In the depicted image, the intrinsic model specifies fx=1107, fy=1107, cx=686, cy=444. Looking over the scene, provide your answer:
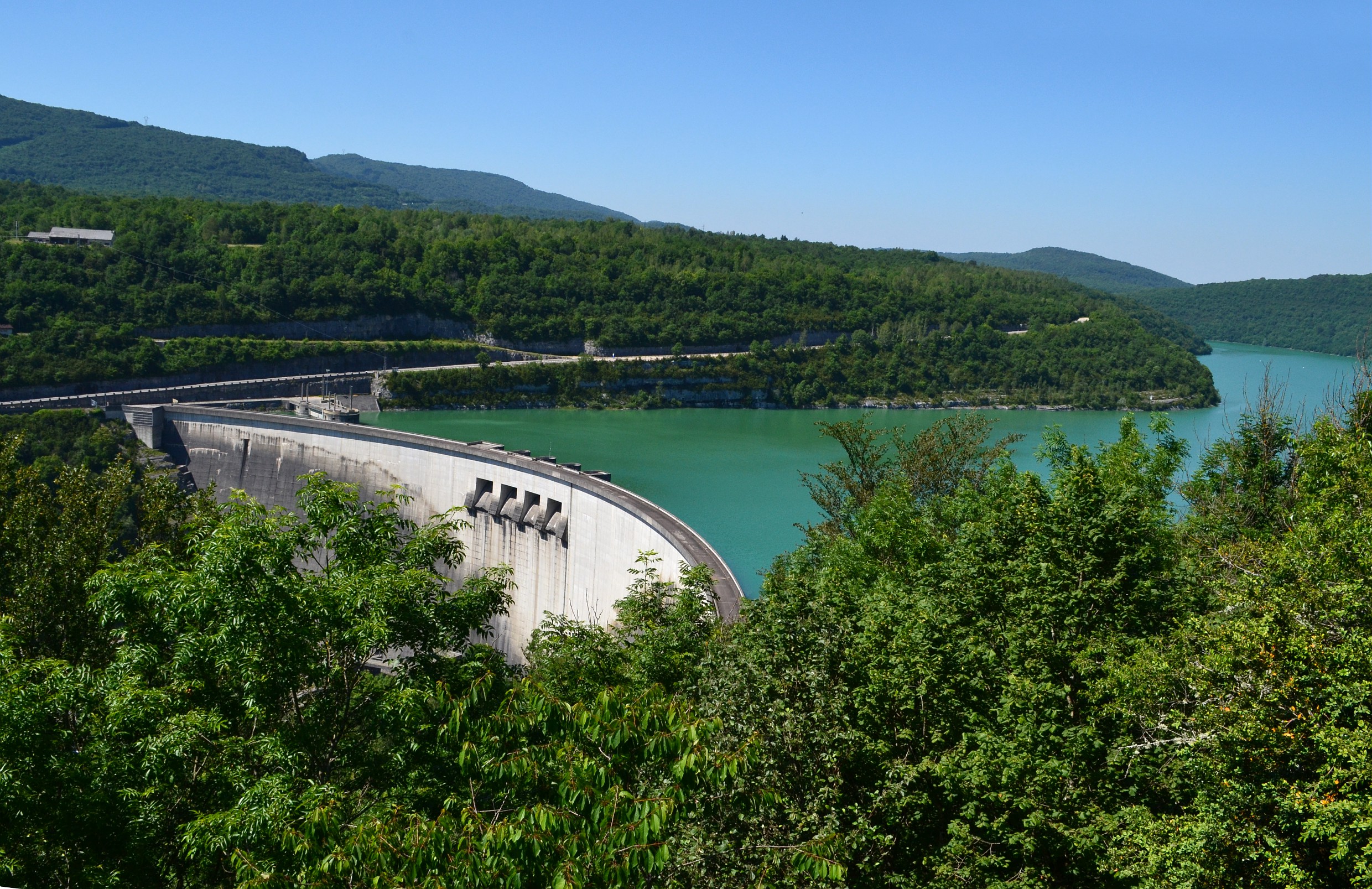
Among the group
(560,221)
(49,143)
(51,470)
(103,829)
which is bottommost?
(51,470)

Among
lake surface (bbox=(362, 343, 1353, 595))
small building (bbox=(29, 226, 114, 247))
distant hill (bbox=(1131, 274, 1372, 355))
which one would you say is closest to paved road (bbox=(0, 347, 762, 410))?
lake surface (bbox=(362, 343, 1353, 595))

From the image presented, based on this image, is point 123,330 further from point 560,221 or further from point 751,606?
point 560,221

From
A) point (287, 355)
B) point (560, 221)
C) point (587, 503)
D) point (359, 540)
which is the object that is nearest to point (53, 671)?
point (359, 540)

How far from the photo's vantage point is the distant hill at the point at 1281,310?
133875 mm

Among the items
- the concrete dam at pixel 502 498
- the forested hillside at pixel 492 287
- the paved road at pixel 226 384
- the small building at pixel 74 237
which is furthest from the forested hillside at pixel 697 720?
A: the small building at pixel 74 237

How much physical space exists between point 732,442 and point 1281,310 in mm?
120636

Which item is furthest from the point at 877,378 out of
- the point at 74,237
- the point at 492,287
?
the point at 74,237

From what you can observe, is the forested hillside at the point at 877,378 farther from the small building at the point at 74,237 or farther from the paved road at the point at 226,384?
the small building at the point at 74,237

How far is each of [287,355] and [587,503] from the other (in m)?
40.1

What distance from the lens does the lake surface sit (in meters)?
37.9

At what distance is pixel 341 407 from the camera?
57125mm

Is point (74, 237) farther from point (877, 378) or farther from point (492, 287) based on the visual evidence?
point (877, 378)

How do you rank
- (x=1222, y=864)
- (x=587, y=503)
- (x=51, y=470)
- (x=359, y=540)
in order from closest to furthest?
(x=1222, y=864), (x=359, y=540), (x=587, y=503), (x=51, y=470)

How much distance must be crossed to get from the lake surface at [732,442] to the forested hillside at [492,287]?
38.4 feet
